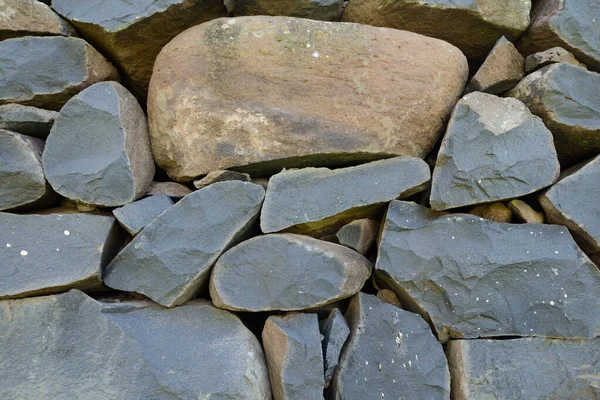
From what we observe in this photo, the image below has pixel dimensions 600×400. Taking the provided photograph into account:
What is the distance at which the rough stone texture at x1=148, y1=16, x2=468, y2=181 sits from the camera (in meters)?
1.82

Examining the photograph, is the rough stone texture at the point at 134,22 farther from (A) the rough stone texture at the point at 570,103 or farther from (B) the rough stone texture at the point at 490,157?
(A) the rough stone texture at the point at 570,103

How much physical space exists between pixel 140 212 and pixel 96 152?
0.27 metres

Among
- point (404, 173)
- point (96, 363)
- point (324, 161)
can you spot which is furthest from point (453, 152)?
point (96, 363)

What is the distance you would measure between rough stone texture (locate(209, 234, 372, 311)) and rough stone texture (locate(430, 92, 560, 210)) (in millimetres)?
405

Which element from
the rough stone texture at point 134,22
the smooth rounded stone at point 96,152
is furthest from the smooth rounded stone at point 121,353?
the rough stone texture at point 134,22

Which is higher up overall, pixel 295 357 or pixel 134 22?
pixel 134 22

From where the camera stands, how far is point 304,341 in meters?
1.60

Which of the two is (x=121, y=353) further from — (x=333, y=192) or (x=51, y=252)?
(x=333, y=192)

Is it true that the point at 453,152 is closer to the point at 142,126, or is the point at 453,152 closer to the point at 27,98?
the point at 142,126

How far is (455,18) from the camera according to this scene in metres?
1.96

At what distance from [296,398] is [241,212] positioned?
24.1 inches

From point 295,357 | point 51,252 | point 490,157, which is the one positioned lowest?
point 295,357

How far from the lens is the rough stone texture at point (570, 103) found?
5.93 feet

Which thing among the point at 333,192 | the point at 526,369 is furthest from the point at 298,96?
the point at 526,369
